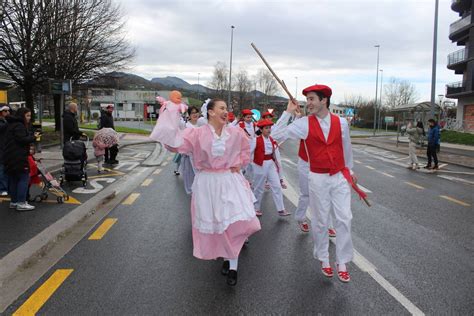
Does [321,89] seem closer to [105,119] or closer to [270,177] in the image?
[270,177]

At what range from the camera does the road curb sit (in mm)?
4148

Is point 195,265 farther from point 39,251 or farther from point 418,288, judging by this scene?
point 418,288

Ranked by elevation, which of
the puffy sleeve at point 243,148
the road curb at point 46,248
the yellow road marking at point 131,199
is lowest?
the yellow road marking at point 131,199

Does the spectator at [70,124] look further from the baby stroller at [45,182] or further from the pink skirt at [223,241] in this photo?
the pink skirt at [223,241]

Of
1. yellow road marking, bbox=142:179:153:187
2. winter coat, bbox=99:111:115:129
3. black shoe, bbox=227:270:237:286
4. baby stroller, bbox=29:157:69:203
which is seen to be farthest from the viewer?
winter coat, bbox=99:111:115:129

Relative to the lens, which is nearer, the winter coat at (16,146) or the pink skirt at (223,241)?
the pink skirt at (223,241)

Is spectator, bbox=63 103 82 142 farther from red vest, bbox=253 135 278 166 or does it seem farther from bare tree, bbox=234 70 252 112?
bare tree, bbox=234 70 252 112

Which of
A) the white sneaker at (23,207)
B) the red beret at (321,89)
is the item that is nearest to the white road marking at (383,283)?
the red beret at (321,89)

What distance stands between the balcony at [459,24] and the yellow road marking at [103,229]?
4840 cm

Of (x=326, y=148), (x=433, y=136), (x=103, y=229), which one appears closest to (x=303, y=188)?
(x=326, y=148)

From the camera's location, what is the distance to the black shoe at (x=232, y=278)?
168 inches

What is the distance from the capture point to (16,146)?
7176 millimetres

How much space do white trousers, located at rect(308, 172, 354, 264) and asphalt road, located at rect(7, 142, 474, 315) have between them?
0.99ft

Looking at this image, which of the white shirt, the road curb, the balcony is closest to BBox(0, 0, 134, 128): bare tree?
the road curb
